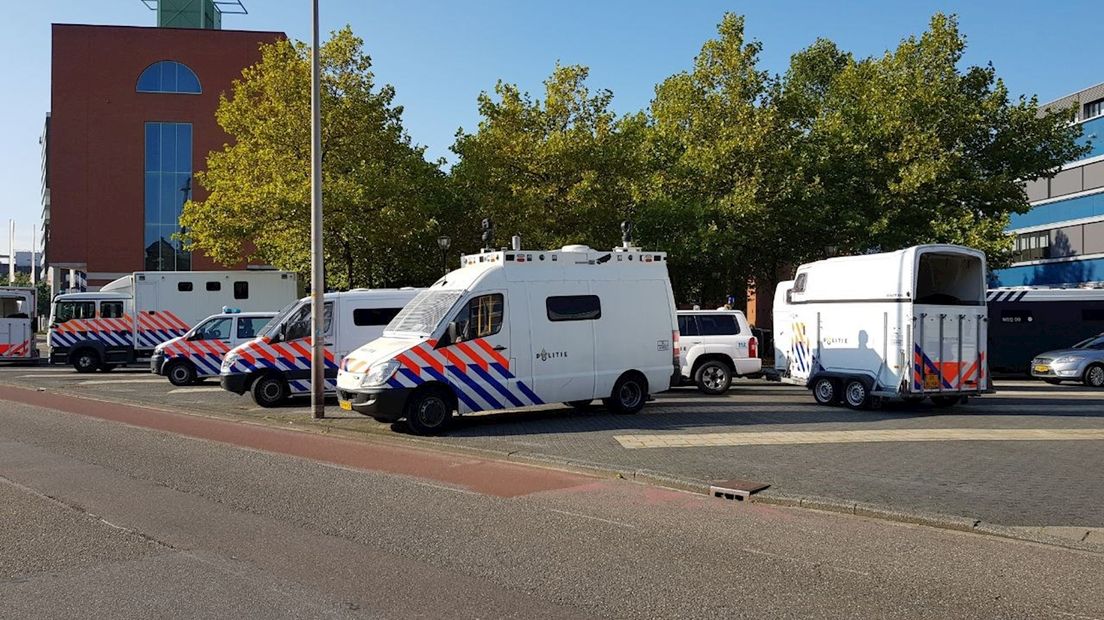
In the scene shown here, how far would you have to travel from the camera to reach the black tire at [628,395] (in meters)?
14.6

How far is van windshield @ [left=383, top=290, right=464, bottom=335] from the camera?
1307cm

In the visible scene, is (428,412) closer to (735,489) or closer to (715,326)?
(735,489)

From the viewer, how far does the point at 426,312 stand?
13367mm

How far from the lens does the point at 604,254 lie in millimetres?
14547

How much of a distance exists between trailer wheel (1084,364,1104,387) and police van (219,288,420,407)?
17.8 meters

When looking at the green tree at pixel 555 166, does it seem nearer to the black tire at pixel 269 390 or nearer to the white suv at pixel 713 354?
the white suv at pixel 713 354

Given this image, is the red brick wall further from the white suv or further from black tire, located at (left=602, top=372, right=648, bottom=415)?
black tire, located at (left=602, top=372, right=648, bottom=415)

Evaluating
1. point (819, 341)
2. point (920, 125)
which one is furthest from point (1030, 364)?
point (819, 341)

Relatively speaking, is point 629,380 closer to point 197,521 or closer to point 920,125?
point 197,521

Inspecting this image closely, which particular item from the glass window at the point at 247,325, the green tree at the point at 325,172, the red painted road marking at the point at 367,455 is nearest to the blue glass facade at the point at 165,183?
the green tree at the point at 325,172

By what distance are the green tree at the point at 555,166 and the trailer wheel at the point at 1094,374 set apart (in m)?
13.8

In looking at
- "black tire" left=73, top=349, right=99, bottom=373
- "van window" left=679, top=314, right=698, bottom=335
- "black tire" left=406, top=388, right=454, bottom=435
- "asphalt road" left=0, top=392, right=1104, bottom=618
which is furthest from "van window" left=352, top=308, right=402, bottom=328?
"black tire" left=73, top=349, right=99, bottom=373

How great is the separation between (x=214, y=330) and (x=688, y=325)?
1191 centimetres

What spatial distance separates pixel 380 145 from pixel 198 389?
1136cm
